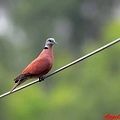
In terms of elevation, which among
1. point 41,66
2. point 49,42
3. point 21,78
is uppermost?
point 49,42

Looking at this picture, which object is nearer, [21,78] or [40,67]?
[21,78]

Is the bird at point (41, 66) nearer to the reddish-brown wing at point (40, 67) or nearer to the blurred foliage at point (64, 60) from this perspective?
the reddish-brown wing at point (40, 67)

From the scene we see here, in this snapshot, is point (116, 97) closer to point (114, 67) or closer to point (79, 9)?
point (114, 67)

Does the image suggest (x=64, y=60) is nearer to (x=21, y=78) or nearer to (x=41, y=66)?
(x=41, y=66)

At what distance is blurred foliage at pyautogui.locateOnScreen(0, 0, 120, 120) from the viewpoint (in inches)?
886

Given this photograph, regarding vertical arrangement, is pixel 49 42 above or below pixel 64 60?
below

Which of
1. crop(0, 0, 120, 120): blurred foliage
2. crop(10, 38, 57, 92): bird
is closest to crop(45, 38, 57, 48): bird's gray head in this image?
crop(10, 38, 57, 92): bird

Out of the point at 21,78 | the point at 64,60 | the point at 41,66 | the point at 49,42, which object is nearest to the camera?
the point at 21,78

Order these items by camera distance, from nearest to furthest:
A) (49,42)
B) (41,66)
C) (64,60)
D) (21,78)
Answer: (21,78) → (41,66) → (49,42) → (64,60)

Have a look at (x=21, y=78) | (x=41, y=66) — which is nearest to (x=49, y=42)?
(x=41, y=66)

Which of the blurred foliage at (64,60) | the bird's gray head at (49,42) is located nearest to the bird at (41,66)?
the bird's gray head at (49,42)

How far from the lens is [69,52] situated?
3416 centimetres

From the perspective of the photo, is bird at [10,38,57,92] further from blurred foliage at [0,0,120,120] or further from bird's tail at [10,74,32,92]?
blurred foliage at [0,0,120,120]

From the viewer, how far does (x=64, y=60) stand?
31.1 metres
